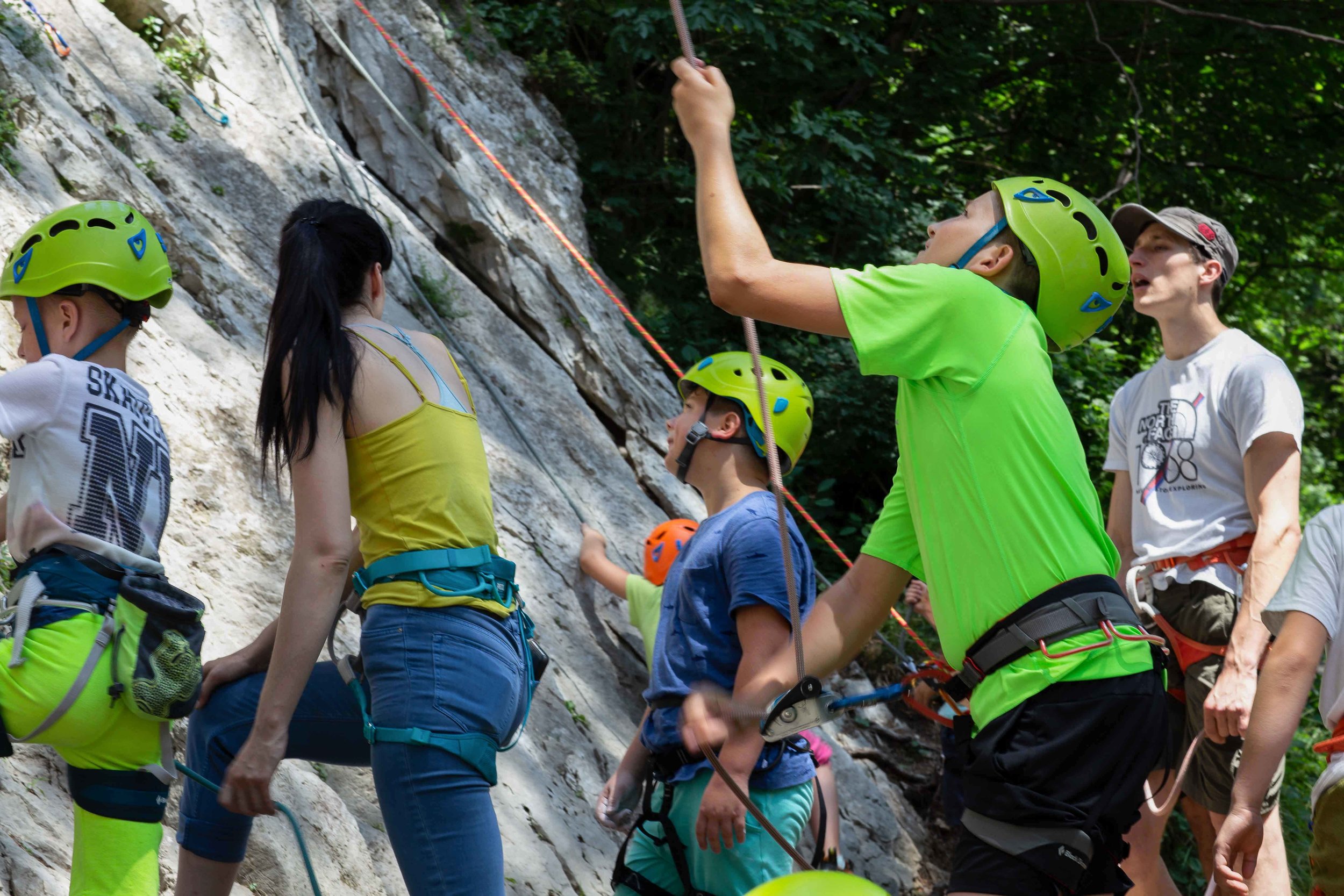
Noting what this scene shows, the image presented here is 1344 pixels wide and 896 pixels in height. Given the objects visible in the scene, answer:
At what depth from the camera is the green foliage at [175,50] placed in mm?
6199

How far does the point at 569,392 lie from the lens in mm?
6629

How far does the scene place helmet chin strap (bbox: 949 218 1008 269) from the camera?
256 centimetres

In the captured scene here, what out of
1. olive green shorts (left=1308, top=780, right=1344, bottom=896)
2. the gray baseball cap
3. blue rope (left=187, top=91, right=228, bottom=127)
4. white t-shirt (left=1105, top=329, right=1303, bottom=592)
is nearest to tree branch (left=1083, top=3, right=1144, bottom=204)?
the gray baseball cap

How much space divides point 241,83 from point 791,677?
17.0 feet

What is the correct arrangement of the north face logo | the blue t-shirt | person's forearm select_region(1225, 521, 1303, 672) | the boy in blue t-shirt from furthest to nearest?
person's forearm select_region(1225, 521, 1303, 672) → the blue t-shirt → the boy in blue t-shirt → the north face logo

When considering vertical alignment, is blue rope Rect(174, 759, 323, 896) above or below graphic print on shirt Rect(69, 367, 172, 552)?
below

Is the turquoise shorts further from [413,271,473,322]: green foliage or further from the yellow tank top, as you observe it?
[413,271,473,322]: green foliage

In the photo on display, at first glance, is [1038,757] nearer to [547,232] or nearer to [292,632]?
[292,632]

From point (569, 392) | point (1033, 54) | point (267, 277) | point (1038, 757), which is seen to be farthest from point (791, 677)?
point (1033, 54)

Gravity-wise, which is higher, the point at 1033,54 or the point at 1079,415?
the point at 1033,54

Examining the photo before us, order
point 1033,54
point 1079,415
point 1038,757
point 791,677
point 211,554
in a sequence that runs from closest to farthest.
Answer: point 1038,757, point 791,677, point 211,554, point 1079,415, point 1033,54

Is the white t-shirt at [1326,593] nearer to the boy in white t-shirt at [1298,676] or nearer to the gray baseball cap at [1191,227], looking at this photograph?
the boy in white t-shirt at [1298,676]

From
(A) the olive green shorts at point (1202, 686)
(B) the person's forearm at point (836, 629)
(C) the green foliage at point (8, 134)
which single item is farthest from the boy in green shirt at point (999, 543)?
(C) the green foliage at point (8, 134)

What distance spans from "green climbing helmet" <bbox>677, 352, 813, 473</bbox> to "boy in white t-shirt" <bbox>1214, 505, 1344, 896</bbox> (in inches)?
58.0
